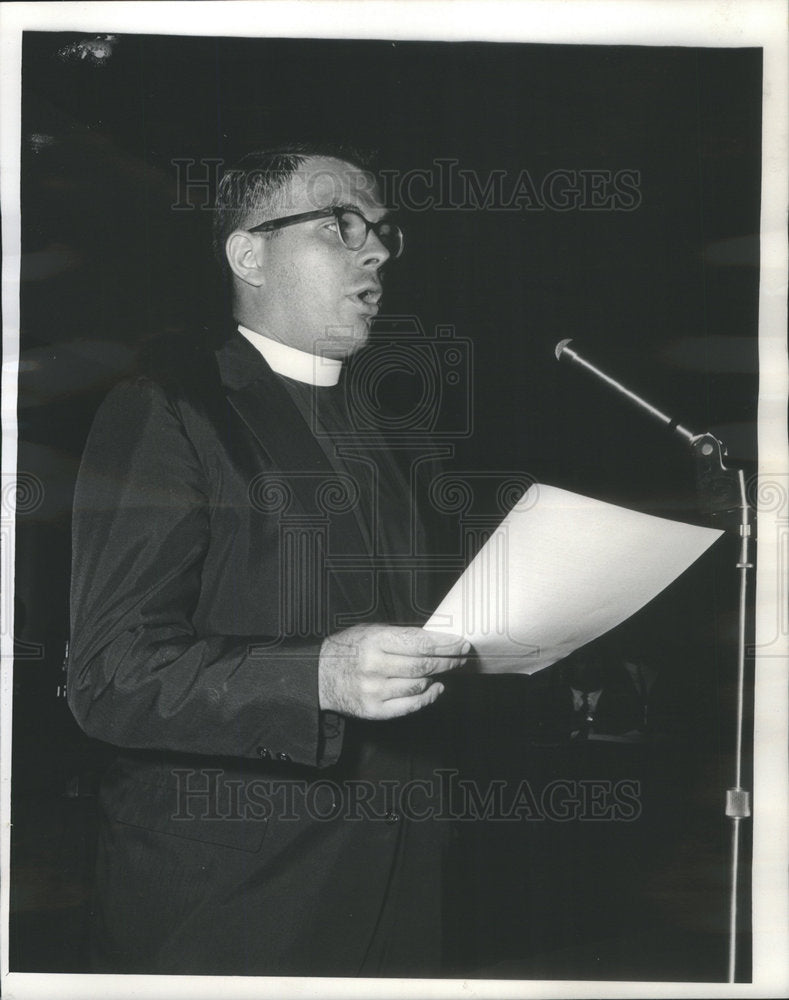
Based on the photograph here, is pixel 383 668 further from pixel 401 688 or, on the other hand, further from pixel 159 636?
pixel 159 636

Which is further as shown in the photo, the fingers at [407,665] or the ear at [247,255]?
the ear at [247,255]

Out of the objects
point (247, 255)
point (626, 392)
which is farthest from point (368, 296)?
point (626, 392)

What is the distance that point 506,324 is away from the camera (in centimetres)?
148

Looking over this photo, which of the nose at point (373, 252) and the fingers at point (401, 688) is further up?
the nose at point (373, 252)

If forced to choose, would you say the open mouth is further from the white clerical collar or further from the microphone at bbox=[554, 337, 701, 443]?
the microphone at bbox=[554, 337, 701, 443]

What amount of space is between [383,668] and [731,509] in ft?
1.99

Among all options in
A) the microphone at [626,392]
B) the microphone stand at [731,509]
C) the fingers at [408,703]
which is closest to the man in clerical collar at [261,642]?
the fingers at [408,703]

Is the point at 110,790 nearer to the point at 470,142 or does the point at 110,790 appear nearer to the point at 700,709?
the point at 700,709

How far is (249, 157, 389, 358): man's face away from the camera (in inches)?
56.9

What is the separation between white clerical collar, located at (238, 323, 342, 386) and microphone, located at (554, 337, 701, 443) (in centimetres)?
35

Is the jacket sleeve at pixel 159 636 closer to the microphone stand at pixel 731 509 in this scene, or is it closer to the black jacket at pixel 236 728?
the black jacket at pixel 236 728

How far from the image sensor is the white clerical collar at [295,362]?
144 centimetres

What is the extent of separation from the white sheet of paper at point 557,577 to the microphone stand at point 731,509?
3.9 inches

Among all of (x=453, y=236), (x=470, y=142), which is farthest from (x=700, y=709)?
(x=470, y=142)
